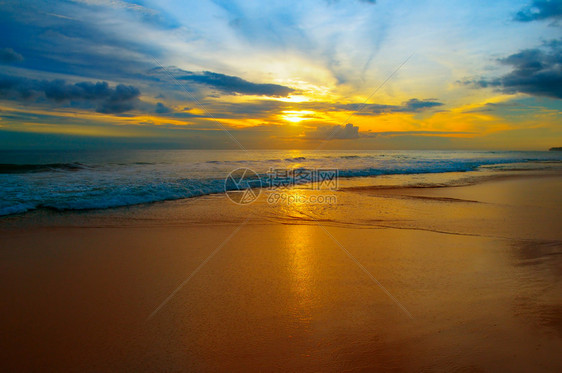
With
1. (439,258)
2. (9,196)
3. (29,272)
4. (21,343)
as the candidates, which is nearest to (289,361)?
(21,343)

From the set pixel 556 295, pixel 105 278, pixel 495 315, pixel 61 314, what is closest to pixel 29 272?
pixel 105 278

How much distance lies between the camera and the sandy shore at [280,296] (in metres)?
2.66

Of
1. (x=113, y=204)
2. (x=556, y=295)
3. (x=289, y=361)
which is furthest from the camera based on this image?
(x=113, y=204)

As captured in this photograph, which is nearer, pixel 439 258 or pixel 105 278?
pixel 105 278

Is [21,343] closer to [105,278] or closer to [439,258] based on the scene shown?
[105,278]

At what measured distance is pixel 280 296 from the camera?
3.70m

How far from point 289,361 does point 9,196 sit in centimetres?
1121

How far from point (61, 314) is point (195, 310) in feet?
4.76

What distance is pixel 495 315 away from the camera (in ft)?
10.6

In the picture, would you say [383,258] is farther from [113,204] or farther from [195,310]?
[113,204]

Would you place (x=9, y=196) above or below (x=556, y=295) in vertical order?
above

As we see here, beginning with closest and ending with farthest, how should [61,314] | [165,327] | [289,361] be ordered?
[289,361] < [165,327] < [61,314]

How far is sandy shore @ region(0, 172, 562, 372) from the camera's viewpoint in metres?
2.66

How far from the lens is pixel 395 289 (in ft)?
12.7
